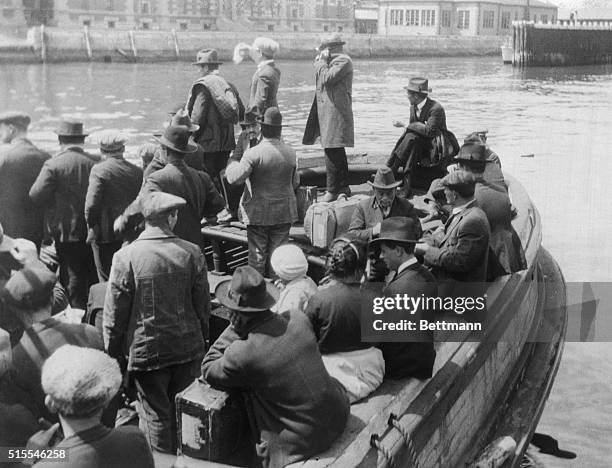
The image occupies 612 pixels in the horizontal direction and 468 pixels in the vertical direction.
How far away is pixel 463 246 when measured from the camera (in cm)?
444

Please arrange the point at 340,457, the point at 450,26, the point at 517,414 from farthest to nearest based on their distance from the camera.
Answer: the point at 450,26
the point at 517,414
the point at 340,457

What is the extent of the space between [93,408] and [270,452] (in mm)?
897

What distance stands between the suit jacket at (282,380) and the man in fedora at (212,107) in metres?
3.79

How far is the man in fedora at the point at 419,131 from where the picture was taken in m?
6.84

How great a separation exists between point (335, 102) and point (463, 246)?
9.49 ft

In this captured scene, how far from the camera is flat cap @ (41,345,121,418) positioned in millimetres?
2430

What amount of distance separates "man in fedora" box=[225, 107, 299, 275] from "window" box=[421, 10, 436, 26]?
73.7m

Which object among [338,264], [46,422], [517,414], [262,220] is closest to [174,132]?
[262,220]

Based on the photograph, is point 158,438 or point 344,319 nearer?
point 344,319

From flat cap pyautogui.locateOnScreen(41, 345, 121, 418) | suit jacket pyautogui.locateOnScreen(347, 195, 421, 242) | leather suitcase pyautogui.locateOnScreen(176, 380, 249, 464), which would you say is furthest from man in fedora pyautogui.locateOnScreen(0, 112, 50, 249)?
flat cap pyautogui.locateOnScreen(41, 345, 121, 418)

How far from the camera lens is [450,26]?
249 ft

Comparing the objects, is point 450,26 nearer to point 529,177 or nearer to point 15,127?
point 529,177

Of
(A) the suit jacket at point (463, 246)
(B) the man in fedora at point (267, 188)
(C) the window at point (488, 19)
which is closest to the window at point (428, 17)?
(C) the window at point (488, 19)

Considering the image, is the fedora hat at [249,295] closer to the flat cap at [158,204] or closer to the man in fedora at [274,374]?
the man in fedora at [274,374]
